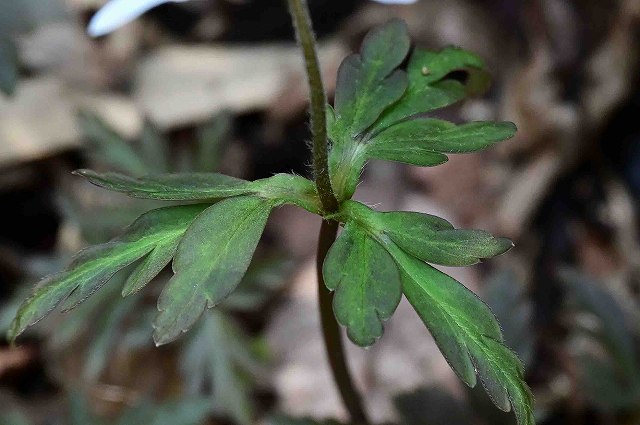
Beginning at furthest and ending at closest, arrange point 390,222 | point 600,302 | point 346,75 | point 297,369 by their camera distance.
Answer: point 297,369 → point 600,302 → point 346,75 → point 390,222

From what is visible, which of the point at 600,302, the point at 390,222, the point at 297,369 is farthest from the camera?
the point at 297,369

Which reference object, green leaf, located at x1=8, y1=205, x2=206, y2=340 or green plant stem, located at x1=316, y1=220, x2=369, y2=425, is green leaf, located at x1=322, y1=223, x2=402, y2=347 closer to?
green plant stem, located at x1=316, y1=220, x2=369, y2=425

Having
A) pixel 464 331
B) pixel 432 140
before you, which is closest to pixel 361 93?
pixel 432 140

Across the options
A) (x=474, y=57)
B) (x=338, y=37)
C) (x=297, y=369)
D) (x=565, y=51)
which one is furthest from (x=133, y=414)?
(x=565, y=51)

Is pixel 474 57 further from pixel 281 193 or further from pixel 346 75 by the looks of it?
pixel 281 193

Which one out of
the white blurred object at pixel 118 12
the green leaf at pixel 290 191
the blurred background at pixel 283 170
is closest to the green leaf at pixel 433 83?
the green leaf at pixel 290 191

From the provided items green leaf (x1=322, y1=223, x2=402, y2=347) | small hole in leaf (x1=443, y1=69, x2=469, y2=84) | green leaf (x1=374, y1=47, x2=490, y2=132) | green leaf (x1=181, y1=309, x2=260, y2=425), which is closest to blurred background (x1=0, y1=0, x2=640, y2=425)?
green leaf (x1=181, y1=309, x2=260, y2=425)
